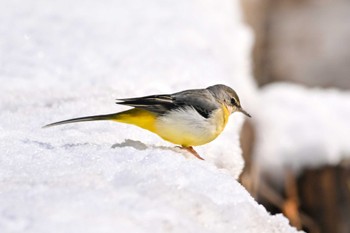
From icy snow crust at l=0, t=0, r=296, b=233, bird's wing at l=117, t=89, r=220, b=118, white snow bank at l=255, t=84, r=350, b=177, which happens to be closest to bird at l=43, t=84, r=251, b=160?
bird's wing at l=117, t=89, r=220, b=118

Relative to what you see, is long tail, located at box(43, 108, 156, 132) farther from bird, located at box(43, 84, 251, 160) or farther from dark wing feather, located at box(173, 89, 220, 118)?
dark wing feather, located at box(173, 89, 220, 118)

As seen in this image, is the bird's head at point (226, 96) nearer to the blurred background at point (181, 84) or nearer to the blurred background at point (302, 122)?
the blurred background at point (181, 84)

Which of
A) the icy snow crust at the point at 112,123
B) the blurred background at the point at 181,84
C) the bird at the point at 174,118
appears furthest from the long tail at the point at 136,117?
the blurred background at the point at 181,84

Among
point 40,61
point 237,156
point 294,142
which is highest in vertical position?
point 40,61

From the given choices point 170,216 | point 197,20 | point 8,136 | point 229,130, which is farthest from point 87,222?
point 197,20

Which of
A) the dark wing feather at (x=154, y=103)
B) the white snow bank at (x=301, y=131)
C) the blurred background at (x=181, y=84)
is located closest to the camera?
the dark wing feather at (x=154, y=103)

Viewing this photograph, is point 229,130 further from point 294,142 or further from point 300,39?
point 300,39
